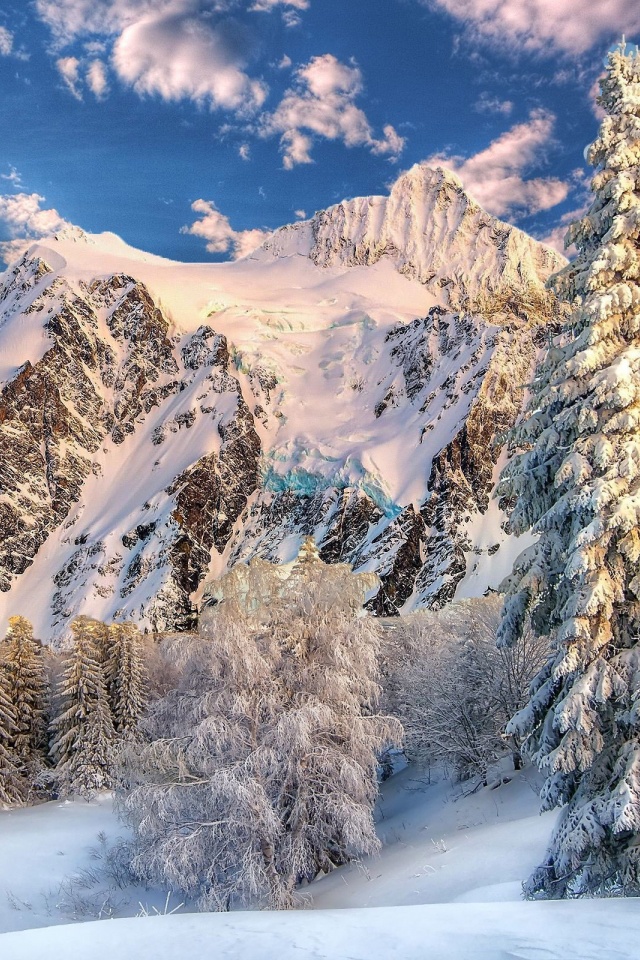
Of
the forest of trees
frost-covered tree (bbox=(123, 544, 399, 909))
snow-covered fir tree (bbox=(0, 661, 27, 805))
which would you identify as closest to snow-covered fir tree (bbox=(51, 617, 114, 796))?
the forest of trees

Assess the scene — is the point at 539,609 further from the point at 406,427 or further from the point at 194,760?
the point at 406,427

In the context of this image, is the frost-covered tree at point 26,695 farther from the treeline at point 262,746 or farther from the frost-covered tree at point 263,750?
the frost-covered tree at point 263,750

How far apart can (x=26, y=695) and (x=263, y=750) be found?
30.7m

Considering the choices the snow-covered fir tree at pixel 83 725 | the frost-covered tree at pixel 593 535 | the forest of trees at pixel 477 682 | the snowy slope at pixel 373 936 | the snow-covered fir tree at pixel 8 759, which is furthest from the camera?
the snow-covered fir tree at pixel 83 725

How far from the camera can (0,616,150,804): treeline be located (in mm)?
40156

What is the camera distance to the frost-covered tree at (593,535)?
841 centimetres

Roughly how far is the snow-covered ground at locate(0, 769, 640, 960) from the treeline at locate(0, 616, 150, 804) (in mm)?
2501

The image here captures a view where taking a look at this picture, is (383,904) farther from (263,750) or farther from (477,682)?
(477,682)

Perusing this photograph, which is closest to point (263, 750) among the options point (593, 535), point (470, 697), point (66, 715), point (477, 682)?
point (593, 535)

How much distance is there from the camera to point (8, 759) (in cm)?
3953

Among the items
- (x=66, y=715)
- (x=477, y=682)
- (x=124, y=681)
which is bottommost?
(x=66, y=715)

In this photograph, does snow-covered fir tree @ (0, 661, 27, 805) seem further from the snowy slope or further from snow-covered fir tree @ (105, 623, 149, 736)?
the snowy slope

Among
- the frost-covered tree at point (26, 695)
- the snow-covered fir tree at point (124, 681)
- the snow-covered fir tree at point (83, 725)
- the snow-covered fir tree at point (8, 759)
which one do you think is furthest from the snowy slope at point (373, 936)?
the snow-covered fir tree at point (124, 681)

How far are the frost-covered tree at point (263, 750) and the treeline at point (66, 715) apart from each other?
79.1 ft
